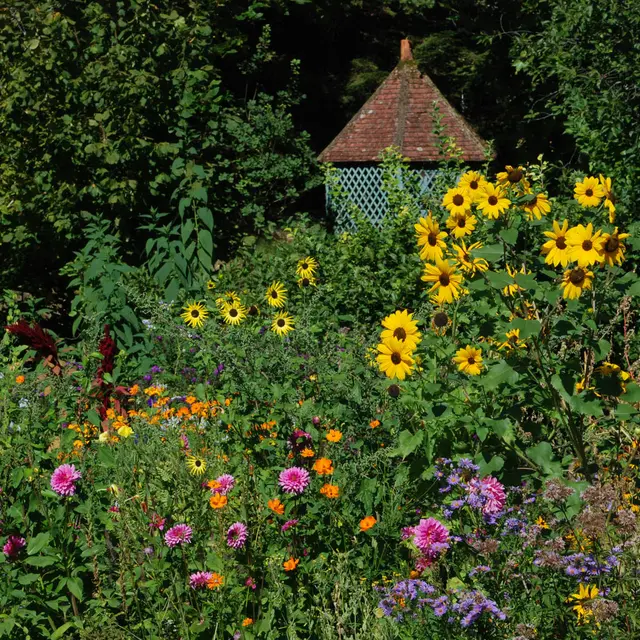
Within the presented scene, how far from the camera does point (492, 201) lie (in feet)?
9.99

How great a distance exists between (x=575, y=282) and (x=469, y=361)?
59cm

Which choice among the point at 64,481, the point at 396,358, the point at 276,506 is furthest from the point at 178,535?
the point at 396,358

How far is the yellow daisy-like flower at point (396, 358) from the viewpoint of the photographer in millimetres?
3012

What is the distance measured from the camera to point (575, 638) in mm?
2414

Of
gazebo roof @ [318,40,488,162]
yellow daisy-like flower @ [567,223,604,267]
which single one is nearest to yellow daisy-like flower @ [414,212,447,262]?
yellow daisy-like flower @ [567,223,604,267]

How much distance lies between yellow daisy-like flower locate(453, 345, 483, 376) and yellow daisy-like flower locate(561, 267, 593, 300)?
51 cm

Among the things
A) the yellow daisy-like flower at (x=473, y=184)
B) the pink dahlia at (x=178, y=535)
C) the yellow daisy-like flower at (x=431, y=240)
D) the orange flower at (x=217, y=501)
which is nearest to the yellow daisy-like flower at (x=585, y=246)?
the yellow daisy-like flower at (x=473, y=184)

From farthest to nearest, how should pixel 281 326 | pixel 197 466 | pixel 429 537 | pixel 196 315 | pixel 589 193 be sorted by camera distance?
pixel 196 315 → pixel 281 326 → pixel 589 193 → pixel 197 466 → pixel 429 537

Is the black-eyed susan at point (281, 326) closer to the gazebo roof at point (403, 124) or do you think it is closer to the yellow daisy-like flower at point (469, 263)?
the yellow daisy-like flower at point (469, 263)

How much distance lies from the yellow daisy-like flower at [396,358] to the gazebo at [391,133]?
32.3 ft

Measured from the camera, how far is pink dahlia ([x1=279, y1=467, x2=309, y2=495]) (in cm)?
273

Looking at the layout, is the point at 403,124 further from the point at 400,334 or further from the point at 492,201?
the point at 400,334

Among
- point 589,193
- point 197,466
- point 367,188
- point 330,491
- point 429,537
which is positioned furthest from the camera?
point 367,188

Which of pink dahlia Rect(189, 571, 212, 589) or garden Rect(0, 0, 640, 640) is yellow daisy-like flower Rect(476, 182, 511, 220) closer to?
garden Rect(0, 0, 640, 640)
